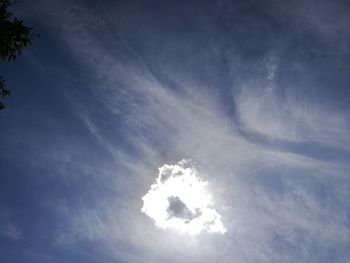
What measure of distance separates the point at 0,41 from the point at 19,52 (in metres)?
1.10

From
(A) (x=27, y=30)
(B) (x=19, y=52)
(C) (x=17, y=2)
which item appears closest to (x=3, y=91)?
(B) (x=19, y=52)

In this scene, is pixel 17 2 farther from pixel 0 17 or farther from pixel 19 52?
pixel 19 52

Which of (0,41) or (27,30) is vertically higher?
(27,30)

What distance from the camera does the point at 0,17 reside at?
14.2 m

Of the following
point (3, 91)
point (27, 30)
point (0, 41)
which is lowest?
point (3, 91)

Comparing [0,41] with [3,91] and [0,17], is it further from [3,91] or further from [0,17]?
[3,91]

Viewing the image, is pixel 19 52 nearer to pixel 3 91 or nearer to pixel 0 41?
pixel 0 41

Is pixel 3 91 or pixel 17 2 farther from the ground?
pixel 17 2

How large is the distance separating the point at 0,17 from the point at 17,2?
3.28 ft

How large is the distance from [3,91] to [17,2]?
13.3ft

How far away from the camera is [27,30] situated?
14.8 metres

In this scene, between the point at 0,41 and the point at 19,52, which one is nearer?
the point at 0,41

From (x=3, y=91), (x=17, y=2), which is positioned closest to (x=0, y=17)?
(x=17, y=2)

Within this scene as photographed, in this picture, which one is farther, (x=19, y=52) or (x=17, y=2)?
(x=19, y=52)
